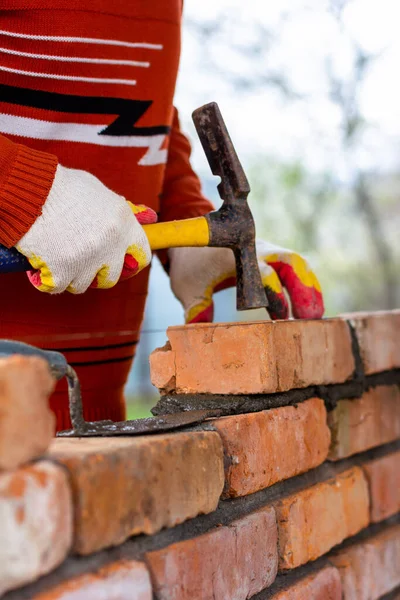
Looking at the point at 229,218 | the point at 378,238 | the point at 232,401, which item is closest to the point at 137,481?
the point at 232,401

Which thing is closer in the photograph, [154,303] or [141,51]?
[141,51]

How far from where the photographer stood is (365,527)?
1447 millimetres

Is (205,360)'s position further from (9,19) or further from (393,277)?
(393,277)

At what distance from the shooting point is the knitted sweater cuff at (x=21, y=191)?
100 cm

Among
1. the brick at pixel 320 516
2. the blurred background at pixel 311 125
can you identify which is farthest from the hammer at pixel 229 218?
the blurred background at pixel 311 125

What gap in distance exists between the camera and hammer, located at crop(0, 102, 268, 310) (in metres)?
1.27

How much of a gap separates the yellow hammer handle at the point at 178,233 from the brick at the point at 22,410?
22.6 inches

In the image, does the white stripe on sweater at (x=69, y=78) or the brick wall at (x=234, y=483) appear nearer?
the brick wall at (x=234, y=483)

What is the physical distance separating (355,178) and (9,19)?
23.8ft

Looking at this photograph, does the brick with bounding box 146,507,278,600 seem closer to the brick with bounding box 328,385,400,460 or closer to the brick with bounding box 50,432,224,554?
the brick with bounding box 50,432,224,554

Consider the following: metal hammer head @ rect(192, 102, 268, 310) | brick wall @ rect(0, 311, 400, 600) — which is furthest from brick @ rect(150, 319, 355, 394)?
metal hammer head @ rect(192, 102, 268, 310)

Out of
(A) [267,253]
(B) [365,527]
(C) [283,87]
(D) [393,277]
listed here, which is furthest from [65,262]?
(D) [393,277]

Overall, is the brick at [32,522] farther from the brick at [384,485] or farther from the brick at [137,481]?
the brick at [384,485]

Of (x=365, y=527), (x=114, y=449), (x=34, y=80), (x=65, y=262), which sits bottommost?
(x=365, y=527)
